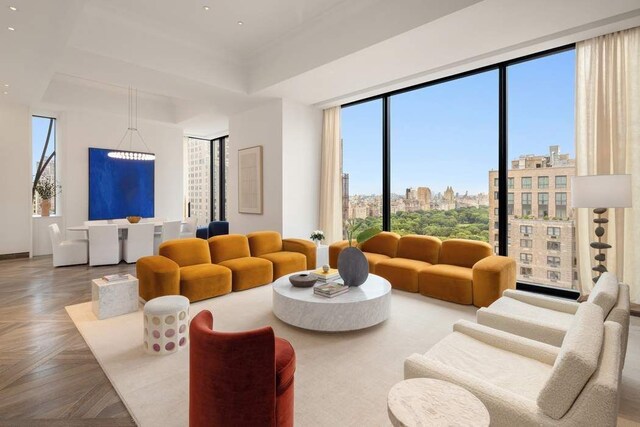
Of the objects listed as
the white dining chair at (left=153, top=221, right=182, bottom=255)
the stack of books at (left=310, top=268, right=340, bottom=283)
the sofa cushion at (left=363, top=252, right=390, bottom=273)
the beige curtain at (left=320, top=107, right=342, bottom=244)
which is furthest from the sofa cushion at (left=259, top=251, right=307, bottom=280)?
the white dining chair at (left=153, top=221, right=182, bottom=255)

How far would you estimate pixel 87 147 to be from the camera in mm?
7969

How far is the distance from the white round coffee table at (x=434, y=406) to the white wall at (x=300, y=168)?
17.7ft

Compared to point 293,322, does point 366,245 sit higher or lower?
higher

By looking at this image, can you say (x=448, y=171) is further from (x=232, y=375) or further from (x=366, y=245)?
(x=232, y=375)

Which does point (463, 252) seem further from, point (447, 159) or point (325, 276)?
point (325, 276)

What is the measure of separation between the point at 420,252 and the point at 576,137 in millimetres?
2474

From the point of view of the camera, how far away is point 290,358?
1.87m

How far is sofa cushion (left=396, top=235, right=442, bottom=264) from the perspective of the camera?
4.99 metres

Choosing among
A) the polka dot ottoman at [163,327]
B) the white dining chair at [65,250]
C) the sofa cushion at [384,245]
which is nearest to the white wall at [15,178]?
the white dining chair at [65,250]

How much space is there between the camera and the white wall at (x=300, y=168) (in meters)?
6.73

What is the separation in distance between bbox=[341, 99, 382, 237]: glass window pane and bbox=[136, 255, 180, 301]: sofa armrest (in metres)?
3.80

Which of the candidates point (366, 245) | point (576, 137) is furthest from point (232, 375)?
point (576, 137)

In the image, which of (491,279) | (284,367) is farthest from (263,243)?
(284,367)

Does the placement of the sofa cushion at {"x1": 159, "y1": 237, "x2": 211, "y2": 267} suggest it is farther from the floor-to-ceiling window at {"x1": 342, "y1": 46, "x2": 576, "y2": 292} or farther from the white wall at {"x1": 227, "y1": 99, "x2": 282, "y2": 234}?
the floor-to-ceiling window at {"x1": 342, "y1": 46, "x2": 576, "y2": 292}
